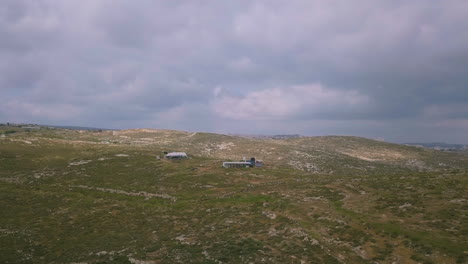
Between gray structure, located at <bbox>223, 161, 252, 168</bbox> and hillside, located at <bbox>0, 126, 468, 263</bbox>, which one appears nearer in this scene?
hillside, located at <bbox>0, 126, 468, 263</bbox>

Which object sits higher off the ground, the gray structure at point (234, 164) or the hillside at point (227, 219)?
the gray structure at point (234, 164)

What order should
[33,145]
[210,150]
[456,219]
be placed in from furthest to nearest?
[210,150] → [33,145] → [456,219]

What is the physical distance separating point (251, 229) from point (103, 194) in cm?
3683

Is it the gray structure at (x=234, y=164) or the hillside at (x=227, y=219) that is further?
the gray structure at (x=234, y=164)

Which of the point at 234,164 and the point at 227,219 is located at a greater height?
the point at 234,164

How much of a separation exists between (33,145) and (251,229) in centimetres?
11480

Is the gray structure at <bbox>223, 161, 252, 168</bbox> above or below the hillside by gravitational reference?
above

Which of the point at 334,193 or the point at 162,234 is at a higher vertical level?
the point at 334,193

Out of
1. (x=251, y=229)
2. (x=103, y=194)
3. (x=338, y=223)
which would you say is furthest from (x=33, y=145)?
(x=338, y=223)

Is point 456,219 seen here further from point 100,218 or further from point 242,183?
point 100,218

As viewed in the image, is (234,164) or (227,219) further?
(234,164)

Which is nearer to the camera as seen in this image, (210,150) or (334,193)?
(334,193)

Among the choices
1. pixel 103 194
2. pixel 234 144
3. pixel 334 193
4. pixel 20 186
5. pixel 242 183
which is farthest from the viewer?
pixel 234 144

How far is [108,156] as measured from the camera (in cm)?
10481
